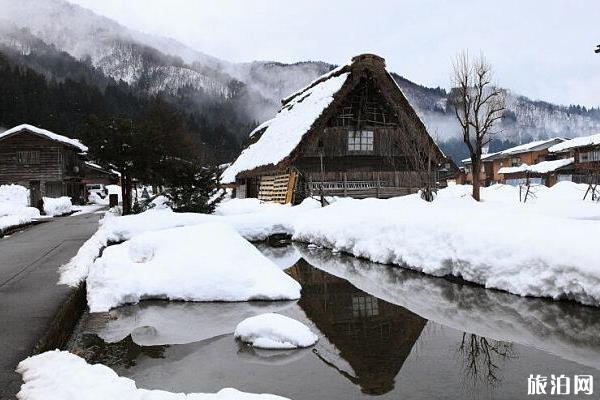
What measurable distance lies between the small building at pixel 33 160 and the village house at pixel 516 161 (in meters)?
46.1

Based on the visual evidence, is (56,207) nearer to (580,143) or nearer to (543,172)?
(543,172)

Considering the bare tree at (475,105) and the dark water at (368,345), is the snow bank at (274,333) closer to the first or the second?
the dark water at (368,345)

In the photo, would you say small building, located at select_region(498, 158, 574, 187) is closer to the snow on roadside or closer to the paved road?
the snow on roadside

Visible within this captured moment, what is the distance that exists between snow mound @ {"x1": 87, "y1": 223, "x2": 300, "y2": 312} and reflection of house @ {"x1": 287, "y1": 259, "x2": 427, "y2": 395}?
69 cm

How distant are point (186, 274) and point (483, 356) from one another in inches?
194

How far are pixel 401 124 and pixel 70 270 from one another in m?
17.7

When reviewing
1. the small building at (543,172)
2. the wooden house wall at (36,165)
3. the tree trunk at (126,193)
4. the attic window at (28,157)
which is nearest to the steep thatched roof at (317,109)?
the tree trunk at (126,193)

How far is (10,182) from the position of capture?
1528 inches

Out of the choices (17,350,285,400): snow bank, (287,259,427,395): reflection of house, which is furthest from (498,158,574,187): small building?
(17,350,285,400): snow bank

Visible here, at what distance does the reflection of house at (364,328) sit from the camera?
465 centimetres

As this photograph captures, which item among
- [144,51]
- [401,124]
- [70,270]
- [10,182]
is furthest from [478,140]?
[144,51]

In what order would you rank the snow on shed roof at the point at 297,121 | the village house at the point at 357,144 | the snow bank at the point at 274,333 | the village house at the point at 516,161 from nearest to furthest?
the snow bank at the point at 274,333 < the snow on shed roof at the point at 297,121 < the village house at the point at 357,144 < the village house at the point at 516,161

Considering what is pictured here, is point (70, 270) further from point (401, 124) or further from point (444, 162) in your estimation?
point (444, 162)

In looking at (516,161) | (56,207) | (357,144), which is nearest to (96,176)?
(56,207)
